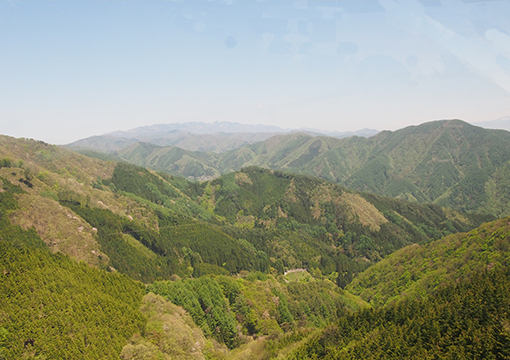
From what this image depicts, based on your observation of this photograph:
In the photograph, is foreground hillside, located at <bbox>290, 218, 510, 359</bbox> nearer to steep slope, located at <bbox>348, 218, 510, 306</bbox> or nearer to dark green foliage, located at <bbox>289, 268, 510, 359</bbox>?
dark green foliage, located at <bbox>289, 268, 510, 359</bbox>

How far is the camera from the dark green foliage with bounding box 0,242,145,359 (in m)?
46.9

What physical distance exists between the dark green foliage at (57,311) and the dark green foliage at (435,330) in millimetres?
40198

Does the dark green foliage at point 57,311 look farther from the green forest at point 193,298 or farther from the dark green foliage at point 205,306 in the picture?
the dark green foliage at point 205,306

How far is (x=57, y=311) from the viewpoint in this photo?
53.3 meters

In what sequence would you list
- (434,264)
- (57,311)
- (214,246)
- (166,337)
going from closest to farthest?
(57,311), (166,337), (434,264), (214,246)

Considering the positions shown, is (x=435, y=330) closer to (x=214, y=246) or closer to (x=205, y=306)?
(x=205, y=306)

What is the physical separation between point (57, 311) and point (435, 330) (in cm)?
7523

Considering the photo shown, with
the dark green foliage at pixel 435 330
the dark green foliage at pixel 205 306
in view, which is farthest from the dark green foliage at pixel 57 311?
the dark green foliage at pixel 435 330

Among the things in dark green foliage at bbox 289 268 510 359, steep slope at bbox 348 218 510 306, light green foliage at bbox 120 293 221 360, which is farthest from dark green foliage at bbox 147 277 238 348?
steep slope at bbox 348 218 510 306

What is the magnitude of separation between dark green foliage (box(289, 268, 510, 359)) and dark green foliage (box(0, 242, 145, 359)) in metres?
40.2

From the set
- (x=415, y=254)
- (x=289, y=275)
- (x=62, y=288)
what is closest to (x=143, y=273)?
(x=62, y=288)

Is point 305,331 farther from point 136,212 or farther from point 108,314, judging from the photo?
point 136,212

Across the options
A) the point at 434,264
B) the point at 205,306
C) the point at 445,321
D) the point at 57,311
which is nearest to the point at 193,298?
the point at 205,306

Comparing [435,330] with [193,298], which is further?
[193,298]
